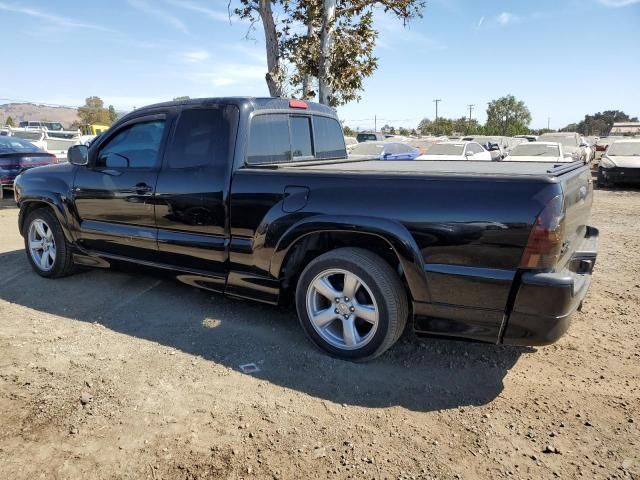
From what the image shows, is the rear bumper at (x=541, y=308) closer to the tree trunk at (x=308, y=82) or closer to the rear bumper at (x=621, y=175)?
the tree trunk at (x=308, y=82)

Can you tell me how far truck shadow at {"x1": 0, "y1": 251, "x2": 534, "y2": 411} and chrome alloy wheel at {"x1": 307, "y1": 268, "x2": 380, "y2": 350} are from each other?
19 centimetres

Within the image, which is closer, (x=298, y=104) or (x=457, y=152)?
(x=298, y=104)

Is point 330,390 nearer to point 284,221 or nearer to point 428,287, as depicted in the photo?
point 428,287

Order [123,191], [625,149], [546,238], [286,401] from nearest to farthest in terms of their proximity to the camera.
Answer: [546,238]
[286,401]
[123,191]
[625,149]

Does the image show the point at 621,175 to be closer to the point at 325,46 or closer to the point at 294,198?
the point at 325,46

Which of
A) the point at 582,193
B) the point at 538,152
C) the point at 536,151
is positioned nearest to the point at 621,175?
the point at 538,152

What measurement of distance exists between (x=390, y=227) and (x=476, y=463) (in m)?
1.39

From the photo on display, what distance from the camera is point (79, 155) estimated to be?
183 inches

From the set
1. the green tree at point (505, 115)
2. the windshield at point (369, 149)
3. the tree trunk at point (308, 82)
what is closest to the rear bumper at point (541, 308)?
the tree trunk at point (308, 82)

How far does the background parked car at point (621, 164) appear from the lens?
14648mm

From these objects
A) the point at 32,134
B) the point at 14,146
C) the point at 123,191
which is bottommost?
the point at 123,191

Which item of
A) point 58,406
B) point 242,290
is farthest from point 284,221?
point 58,406

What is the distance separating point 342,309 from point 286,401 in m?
0.75

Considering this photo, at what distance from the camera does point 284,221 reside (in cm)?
342
